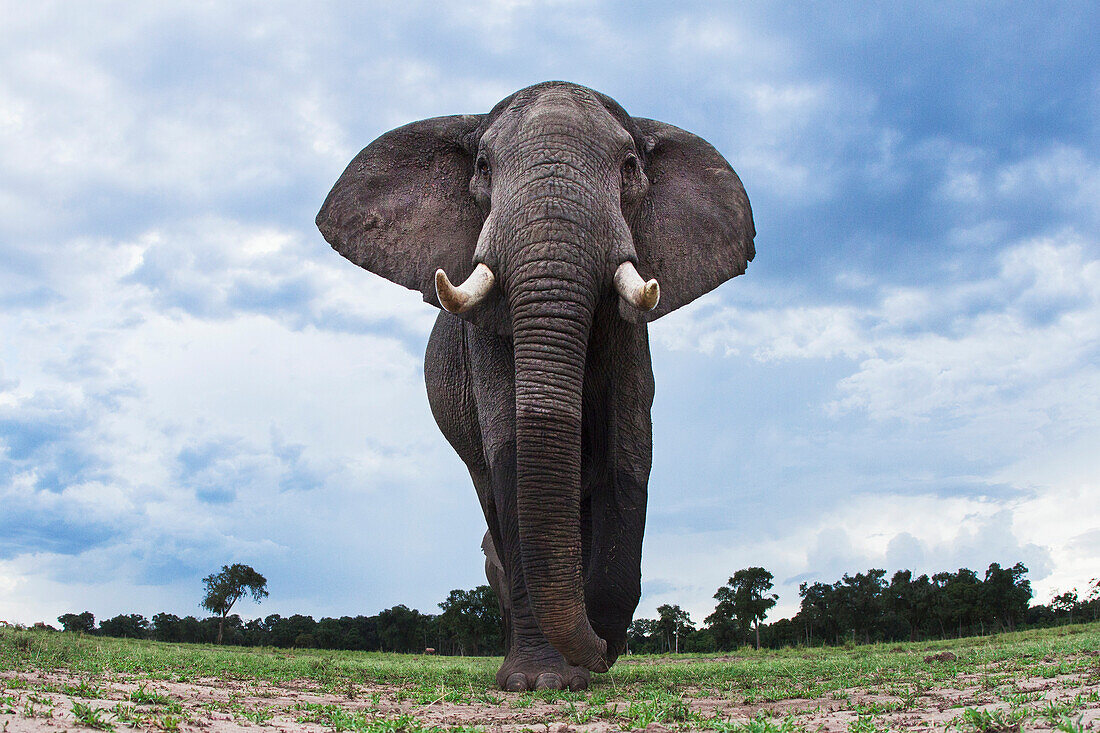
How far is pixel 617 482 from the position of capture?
905 cm

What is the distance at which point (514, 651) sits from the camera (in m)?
9.22

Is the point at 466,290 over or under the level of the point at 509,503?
over

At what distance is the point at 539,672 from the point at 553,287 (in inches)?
154

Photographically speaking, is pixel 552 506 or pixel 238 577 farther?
pixel 238 577

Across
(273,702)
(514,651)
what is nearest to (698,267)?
(514,651)

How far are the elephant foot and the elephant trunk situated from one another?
1.01 metres

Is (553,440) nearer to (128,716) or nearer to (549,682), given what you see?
(549,682)

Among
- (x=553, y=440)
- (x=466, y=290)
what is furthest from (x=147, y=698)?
(x=466, y=290)

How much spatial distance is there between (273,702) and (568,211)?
467 centimetres

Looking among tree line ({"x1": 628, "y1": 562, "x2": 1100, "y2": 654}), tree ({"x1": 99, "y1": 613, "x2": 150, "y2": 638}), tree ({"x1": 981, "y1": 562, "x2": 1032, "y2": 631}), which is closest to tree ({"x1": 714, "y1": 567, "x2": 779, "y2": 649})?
tree line ({"x1": 628, "y1": 562, "x2": 1100, "y2": 654})

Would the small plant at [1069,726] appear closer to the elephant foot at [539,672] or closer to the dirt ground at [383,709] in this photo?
the dirt ground at [383,709]

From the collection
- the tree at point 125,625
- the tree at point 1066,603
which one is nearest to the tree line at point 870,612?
the tree at point 1066,603

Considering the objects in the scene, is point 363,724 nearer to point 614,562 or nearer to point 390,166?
point 614,562

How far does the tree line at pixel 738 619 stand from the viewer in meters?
Answer: 68.6
